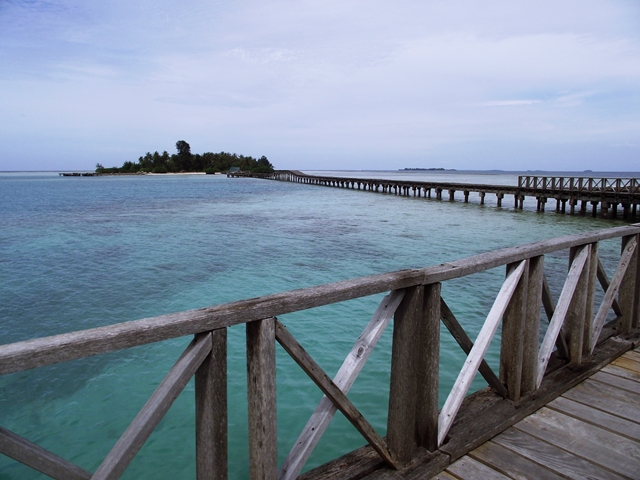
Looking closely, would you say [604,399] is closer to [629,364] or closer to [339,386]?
[629,364]

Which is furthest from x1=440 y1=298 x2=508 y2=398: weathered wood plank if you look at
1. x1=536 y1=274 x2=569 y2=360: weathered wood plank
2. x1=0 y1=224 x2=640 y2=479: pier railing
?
x1=536 y1=274 x2=569 y2=360: weathered wood plank

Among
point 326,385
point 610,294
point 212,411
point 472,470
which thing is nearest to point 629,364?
point 610,294

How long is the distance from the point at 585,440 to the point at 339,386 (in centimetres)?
175

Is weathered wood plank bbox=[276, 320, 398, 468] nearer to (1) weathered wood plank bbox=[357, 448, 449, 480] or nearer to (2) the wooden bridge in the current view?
(1) weathered wood plank bbox=[357, 448, 449, 480]

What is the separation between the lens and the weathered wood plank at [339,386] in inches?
81.5

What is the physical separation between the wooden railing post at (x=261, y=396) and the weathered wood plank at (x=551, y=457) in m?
1.57

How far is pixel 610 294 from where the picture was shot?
4.12 meters

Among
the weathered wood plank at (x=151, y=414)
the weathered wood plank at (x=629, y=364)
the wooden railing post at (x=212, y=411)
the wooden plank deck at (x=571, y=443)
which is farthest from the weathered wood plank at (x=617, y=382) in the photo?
the weathered wood plank at (x=151, y=414)

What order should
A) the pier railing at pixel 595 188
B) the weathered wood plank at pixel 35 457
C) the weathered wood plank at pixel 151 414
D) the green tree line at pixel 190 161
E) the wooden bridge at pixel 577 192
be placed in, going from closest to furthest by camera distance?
the weathered wood plank at pixel 35 457
the weathered wood plank at pixel 151 414
the pier railing at pixel 595 188
the wooden bridge at pixel 577 192
the green tree line at pixel 190 161

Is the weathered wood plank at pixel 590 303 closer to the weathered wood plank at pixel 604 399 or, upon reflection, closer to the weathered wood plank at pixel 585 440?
the weathered wood plank at pixel 604 399

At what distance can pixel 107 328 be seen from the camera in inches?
63.1

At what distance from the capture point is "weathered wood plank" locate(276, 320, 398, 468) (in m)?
1.94

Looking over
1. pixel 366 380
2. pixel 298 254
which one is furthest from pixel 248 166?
pixel 366 380

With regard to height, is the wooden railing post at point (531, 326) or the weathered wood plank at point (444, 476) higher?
the wooden railing post at point (531, 326)
